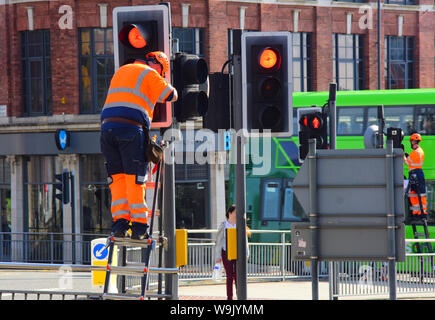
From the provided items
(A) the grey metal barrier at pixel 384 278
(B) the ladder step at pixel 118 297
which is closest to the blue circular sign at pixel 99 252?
(A) the grey metal barrier at pixel 384 278

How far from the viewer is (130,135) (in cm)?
821

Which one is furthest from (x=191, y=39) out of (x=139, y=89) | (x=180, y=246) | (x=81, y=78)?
(x=180, y=246)

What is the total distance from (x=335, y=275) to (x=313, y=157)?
6993 millimetres

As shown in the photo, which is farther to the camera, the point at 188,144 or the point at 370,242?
the point at 188,144

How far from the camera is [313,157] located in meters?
8.09

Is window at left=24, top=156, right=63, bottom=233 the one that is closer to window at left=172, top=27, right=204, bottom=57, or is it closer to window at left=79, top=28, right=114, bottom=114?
window at left=79, top=28, right=114, bottom=114

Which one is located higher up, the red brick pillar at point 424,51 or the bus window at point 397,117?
the red brick pillar at point 424,51

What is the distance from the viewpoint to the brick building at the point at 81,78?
2791cm

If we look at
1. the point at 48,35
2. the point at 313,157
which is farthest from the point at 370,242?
the point at 48,35

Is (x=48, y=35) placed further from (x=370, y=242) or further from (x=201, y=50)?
(x=370, y=242)

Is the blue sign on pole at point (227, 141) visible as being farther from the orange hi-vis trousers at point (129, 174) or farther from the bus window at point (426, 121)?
the orange hi-vis trousers at point (129, 174)

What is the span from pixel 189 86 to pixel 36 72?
21.0m

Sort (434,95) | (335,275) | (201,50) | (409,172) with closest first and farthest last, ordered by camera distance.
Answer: (335,275) < (409,172) < (434,95) < (201,50)

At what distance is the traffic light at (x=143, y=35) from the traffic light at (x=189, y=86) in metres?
0.11
